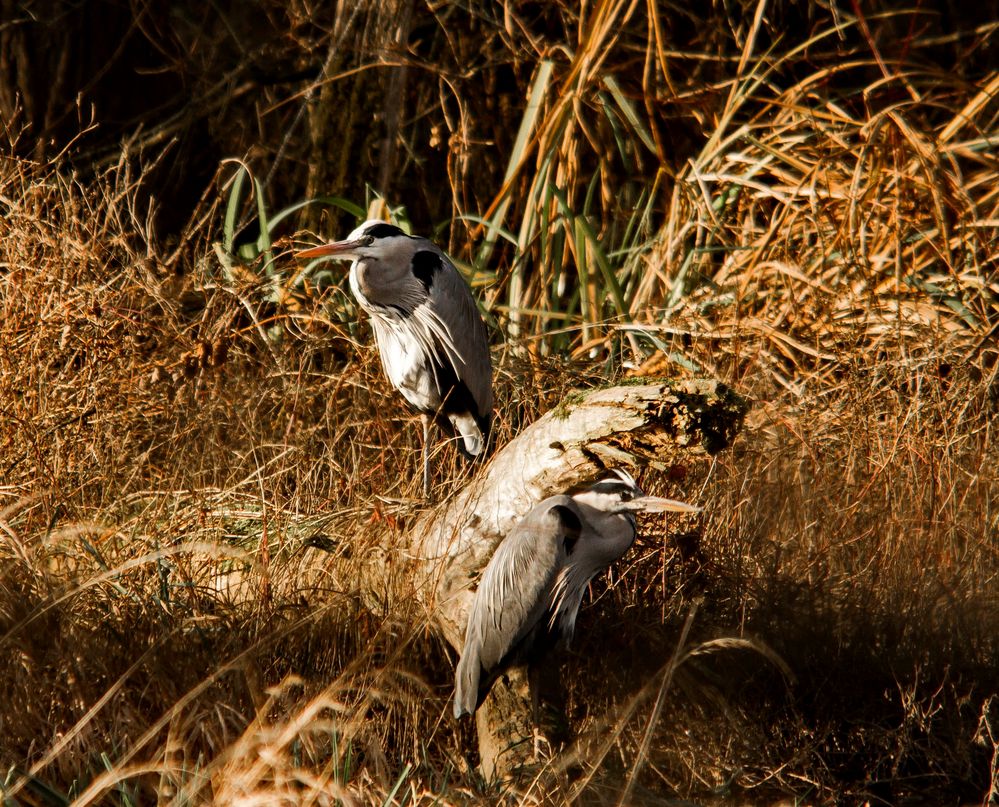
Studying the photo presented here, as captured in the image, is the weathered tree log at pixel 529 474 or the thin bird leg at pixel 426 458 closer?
the weathered tree log at pixel 529 474

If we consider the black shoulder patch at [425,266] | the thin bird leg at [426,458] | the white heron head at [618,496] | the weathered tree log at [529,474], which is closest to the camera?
the weathered tree log at [529,474]

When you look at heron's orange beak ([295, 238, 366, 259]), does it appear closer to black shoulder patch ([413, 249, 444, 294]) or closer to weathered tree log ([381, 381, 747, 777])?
black shoulder patch ([413, 249, 444, 294])

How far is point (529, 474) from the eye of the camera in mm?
2551

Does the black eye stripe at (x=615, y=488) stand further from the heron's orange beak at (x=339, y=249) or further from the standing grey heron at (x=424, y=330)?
the heron's orange beak at (x=339, y=249)

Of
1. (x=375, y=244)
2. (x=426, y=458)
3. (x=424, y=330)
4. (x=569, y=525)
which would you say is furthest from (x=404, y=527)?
(x=375, y=244)

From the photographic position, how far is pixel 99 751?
2.58 metres

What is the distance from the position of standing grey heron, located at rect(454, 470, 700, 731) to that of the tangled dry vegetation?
0.87ft

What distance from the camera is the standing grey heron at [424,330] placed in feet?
11.7

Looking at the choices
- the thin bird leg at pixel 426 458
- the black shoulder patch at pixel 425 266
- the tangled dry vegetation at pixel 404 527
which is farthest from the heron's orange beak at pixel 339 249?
the thin bird leg at pixel 426 458

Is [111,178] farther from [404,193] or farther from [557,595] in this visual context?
[557,595]

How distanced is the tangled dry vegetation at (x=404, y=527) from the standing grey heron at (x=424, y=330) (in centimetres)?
16

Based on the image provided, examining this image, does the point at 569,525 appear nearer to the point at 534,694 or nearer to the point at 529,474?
the point at 529,474

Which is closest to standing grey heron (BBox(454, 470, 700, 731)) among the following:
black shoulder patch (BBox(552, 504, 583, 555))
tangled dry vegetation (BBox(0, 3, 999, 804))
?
black shoulder patch (BBox(552, 504, 583, 555))

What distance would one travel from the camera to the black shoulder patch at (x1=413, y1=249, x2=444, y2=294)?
3.62m
